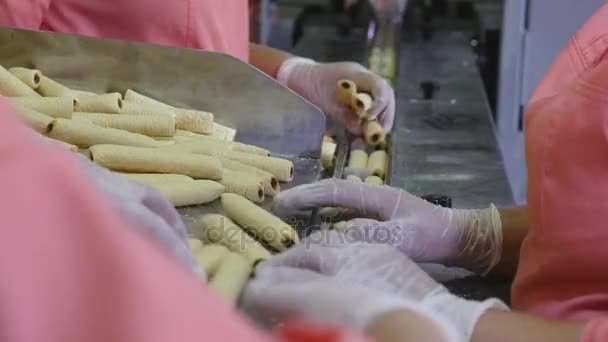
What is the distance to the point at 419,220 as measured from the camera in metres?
1.15

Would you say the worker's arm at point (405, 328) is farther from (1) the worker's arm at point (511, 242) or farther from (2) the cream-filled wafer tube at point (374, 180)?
(2) the cream-filled wafer tube at point (374, 180)

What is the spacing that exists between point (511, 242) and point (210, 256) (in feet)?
1.45

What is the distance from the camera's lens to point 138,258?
20.6 inches

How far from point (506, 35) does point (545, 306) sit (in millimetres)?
1938

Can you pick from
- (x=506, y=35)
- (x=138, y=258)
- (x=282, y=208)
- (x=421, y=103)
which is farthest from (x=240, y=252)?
(x=506, y=35)

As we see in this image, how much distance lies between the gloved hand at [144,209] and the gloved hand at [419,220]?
40 cm

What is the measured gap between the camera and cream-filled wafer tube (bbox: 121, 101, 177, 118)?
55.3 inches

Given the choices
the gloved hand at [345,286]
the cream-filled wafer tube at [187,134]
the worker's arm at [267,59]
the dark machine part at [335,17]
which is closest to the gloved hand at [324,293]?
the gloved hand at [345,286]

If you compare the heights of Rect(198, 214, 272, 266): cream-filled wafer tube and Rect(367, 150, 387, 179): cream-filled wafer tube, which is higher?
Rect(198, 214, 272, 266): cream-filled wafer tube

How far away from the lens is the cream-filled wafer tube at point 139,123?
1.36 meters

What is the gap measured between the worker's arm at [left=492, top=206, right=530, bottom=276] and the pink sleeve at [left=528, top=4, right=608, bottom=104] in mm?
210

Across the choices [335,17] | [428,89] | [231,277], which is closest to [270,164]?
[231,277]

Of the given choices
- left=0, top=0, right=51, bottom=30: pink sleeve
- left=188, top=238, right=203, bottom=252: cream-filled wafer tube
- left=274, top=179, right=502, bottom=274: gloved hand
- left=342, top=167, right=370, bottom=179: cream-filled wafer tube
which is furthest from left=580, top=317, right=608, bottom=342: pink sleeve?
left=0, top=0, right=51, bottom=30: pink sleeve

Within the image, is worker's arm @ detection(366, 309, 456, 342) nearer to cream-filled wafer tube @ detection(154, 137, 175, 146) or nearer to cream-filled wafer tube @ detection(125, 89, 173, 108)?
cream-filled wafer tube @ detection(154, 137, 175, 146)
